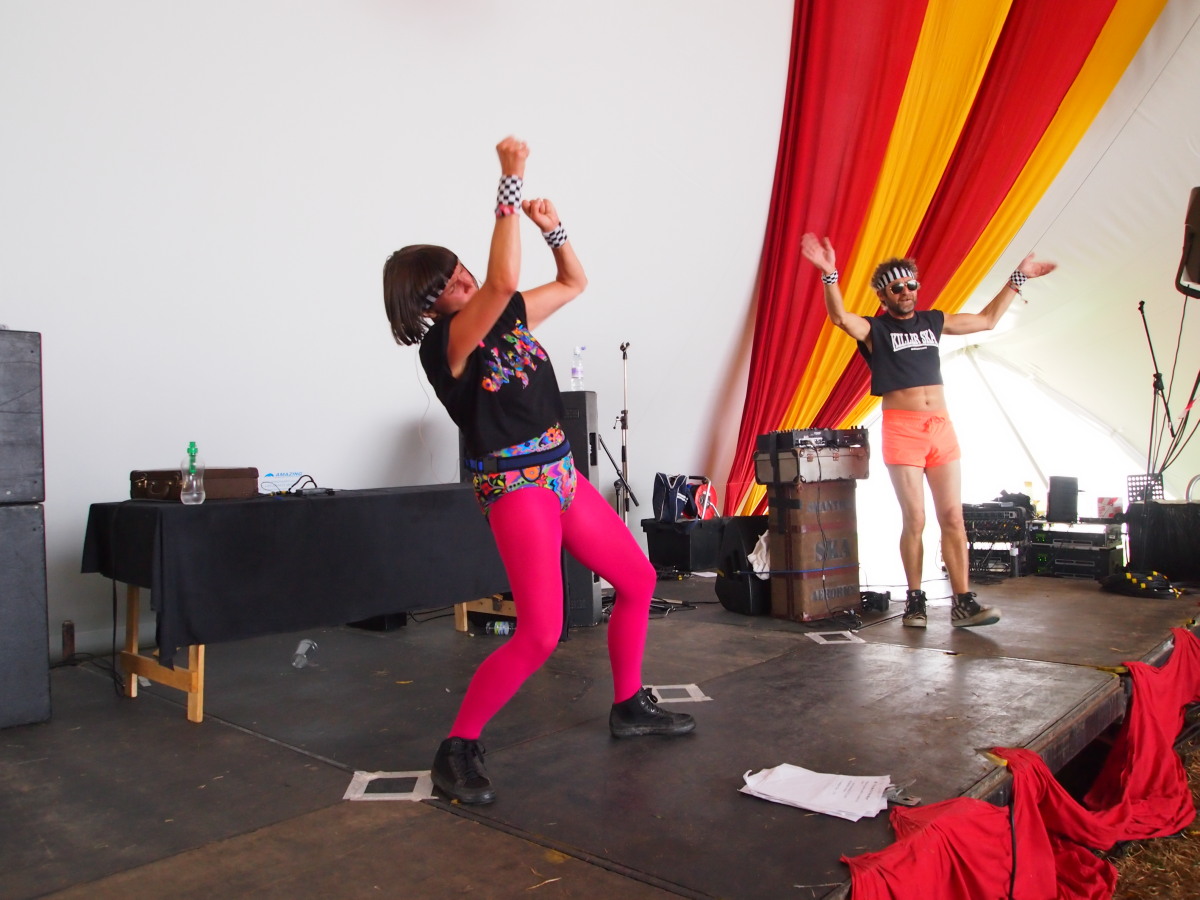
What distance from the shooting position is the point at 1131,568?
4.92 meters

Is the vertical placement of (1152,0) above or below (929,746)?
above

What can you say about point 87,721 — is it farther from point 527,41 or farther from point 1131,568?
→ point 1131,568

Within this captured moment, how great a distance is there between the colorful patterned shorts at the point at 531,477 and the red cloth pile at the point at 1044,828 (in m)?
0.96

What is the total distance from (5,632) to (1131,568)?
5.43 metres

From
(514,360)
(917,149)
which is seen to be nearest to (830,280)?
(514,360)

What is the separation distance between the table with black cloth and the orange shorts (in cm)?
188

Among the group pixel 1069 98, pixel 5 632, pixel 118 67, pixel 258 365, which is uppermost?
pixel 1069 98

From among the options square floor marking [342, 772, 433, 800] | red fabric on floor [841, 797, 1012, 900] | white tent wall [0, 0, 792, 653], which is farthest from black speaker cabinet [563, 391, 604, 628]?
red fabric on floor [841, 797, 1012, 900]

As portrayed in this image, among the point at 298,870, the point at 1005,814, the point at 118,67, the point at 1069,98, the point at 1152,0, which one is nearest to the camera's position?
the point at 298,870

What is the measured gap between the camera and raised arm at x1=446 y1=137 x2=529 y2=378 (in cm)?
166

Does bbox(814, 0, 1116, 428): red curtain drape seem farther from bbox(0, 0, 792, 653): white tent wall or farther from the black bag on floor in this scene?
the black bag on floor

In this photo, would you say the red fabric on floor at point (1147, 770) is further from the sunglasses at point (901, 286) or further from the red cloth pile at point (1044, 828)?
the sunglasses at point (901, 286)

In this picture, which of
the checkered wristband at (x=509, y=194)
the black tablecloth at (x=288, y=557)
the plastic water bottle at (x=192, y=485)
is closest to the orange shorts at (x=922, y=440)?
the black tablecloth at (x=288, y=557)

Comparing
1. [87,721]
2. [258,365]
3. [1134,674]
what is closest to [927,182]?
[1134,674]
